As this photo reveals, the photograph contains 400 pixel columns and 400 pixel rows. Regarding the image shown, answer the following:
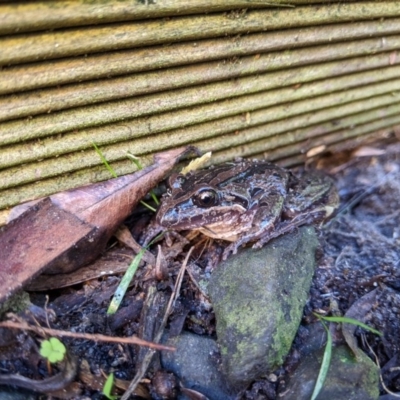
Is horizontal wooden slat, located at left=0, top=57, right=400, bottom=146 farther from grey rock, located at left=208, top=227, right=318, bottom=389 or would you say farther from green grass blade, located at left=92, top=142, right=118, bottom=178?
grey rock, located at left=208, top=227, right=318, bottom=389

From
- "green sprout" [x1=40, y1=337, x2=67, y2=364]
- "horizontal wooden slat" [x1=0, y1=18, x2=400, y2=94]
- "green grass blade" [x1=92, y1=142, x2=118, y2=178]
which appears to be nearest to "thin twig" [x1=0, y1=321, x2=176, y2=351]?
"green sprout" [x1=40, y1=337, x2=67, y2=364]

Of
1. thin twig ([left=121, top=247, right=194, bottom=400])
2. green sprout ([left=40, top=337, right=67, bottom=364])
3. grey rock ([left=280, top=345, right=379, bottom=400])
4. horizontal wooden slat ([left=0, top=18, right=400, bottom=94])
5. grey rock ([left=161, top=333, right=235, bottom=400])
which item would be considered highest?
horizontal wooden slat ([left=0, top=18, right=400, bottom=94])

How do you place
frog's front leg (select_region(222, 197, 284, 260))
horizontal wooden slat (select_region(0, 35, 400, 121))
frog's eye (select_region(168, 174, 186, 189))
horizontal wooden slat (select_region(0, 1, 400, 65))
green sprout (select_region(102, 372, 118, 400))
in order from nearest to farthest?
1. green sprout (select_region(102, 372, 118, 400))
2. horizontal wooden slat (select_region(0, 1, 400, 65))
3. horizontal wooden slat (select_region(0, 35, 400, 121))
4. frog's front leg (select_region(222, 197, 284, 260))
5. frog's eye (select_region(168, 174, 186, 189))

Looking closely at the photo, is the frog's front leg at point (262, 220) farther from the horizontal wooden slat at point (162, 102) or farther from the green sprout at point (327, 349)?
the horizontal wooden slat at point (162, 102)

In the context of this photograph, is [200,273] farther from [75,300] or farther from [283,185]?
[283,185]

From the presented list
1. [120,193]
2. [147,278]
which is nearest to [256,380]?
[147,278]

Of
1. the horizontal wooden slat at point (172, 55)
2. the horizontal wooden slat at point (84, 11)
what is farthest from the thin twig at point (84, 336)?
the horizontal wooden slat at point (84, 11)

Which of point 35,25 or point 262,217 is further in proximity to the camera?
point 262,217
